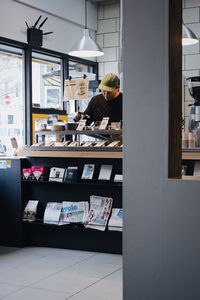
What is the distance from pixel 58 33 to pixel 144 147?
5899 millimetres

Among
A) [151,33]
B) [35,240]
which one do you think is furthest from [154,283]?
[35,240]

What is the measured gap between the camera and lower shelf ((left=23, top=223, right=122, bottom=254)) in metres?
4.80

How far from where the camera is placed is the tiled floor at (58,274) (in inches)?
141

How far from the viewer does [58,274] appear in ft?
13.4

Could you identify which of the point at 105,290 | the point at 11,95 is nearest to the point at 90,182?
the point at 105,290

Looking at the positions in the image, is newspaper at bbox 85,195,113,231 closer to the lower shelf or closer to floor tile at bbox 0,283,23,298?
the lower shelf

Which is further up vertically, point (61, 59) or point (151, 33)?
point (61, 59)

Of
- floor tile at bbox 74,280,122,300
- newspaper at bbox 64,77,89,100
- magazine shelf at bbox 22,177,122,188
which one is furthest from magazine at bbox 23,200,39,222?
floor tile at bbox 74,280,122,300

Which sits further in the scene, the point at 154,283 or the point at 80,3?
the point at 80,3

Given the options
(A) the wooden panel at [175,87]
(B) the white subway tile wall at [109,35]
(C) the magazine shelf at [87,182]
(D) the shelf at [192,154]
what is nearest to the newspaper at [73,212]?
(C) the magazine shelf at [87,182]

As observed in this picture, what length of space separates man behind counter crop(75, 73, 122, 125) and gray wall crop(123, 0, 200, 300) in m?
3.34

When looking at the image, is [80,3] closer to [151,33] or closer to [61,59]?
[61,59]

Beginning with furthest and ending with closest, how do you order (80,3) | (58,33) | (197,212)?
(80,3), (58,33), (197,212)

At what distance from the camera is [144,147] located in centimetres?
195
